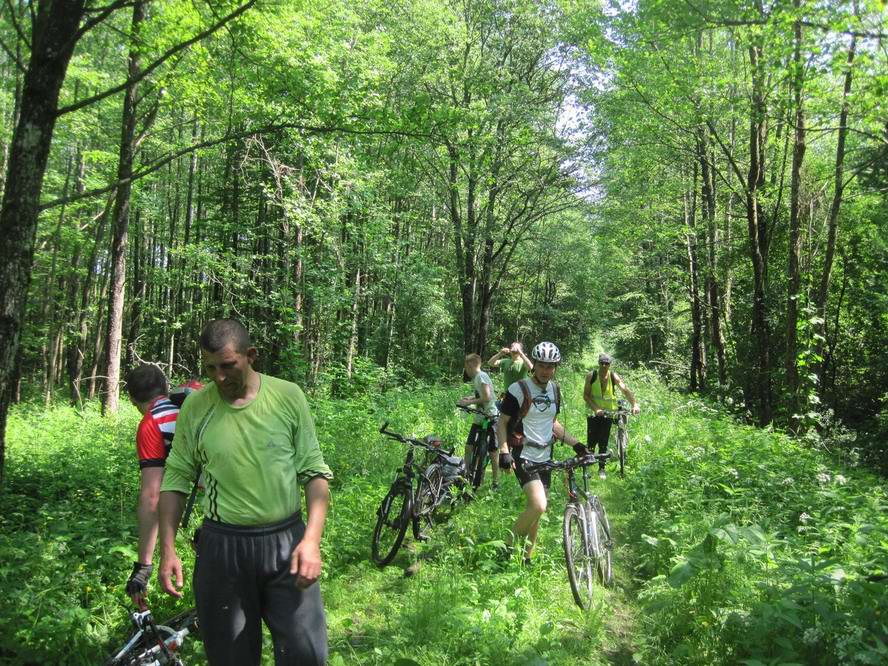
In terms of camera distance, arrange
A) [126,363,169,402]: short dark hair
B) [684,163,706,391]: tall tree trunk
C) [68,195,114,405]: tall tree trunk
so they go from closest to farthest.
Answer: [126,363,169,402]: short dark hair, [68,195,114,405]: tall tree trunk, [684,163,706,391]: tall tree trunk

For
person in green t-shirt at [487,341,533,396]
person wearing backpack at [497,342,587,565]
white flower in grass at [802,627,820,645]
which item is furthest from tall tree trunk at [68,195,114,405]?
white flower in grass at [802,627,820,645]

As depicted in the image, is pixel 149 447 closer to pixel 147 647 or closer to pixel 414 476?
pixel 147 647

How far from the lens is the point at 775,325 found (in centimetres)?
1535

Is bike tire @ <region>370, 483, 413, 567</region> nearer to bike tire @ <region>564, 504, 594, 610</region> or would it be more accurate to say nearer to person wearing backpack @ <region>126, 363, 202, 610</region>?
bike tire @ <region>564, 504, 594, 610</region>

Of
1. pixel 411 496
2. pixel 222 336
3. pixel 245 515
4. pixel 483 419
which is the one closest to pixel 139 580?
pixel 245 515

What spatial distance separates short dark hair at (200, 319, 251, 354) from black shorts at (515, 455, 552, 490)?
10.5 ft

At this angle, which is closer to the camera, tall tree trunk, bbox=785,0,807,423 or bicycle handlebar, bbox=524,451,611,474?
bicycle handlebar, bbox=524,451,611,474

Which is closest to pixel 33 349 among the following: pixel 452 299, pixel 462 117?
pixel 452 299

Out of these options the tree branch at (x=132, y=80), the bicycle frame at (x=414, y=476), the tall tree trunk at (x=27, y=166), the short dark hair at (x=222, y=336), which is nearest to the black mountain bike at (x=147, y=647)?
the short dark hair at (x=222, y=336)

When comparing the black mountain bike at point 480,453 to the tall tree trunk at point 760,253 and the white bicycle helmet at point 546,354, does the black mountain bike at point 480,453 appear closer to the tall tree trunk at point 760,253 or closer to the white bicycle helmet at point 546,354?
the white bicycle helmet at point 546,354

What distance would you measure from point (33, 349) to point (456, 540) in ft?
108

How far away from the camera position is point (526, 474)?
4.99 meters

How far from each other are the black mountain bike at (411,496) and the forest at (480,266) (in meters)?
0.27

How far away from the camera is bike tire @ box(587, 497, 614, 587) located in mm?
5156
